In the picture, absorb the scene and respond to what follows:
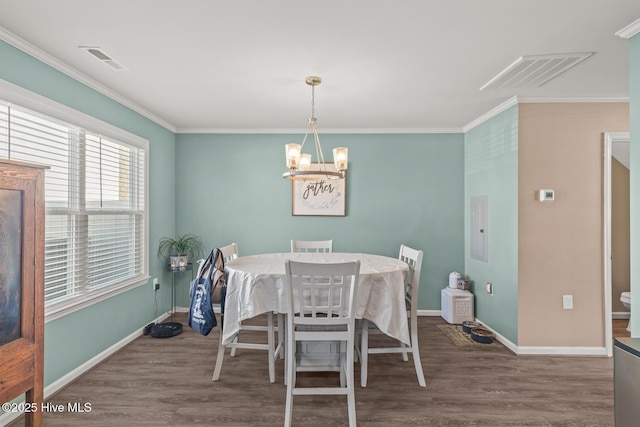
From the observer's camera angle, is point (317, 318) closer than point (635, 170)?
No

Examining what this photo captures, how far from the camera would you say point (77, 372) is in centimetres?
277

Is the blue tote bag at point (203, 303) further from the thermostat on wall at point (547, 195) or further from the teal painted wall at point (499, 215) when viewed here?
Answer: the thermostat on wall at point (547, 195)

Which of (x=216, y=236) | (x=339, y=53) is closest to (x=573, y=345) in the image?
(x=339, y=53)

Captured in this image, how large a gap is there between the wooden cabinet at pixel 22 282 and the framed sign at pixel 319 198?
3048mm

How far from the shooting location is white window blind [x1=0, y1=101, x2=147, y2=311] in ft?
7.94

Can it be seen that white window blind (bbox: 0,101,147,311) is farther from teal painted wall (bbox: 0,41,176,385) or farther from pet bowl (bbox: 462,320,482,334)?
pet bowl (bbox: 462,320,482,334)

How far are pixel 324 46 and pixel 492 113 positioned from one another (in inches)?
94.8

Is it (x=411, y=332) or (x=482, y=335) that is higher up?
(x=411, y=332)

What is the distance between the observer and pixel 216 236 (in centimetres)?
465

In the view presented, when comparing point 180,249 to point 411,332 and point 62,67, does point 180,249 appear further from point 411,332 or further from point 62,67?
point 411,332

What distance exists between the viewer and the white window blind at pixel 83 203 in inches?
95.3

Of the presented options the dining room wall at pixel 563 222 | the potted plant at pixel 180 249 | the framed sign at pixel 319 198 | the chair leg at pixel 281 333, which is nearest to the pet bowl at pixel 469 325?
the dining room wall at pixel 563 222

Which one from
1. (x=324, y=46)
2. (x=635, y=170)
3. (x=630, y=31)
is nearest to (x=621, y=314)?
(x=635, y=170)

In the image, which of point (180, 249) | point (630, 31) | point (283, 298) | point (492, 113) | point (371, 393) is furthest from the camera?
point (180, 249)
